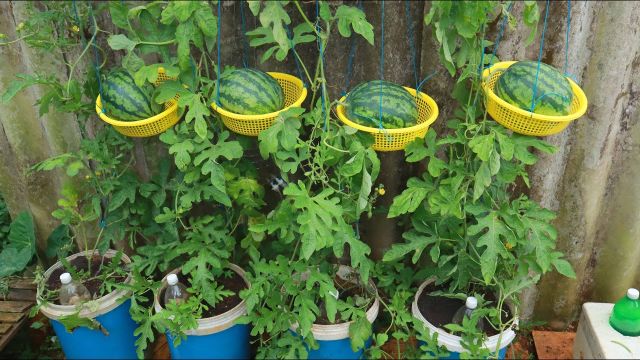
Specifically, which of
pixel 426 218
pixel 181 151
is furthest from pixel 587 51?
pixel 181 151

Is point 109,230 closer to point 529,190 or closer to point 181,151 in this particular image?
point 181,151

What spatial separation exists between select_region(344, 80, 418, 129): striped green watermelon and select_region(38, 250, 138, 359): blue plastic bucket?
1.76 m

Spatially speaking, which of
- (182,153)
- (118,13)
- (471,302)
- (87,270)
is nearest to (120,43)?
(118,13)

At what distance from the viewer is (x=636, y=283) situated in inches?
139

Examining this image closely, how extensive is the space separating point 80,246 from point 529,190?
2953 mm

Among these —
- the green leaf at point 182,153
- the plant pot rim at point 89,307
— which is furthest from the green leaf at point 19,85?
the plant pot rim at point 89,307

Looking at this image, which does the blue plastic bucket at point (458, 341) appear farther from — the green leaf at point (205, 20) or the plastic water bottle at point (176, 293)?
the green leaf at point (205, 20)

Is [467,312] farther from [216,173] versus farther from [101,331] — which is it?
[101,331]

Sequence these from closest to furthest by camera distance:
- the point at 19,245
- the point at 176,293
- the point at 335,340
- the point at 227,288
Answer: the point at 335,340 < the point at 176,293 < the point at 227,288 < the point at 19,245

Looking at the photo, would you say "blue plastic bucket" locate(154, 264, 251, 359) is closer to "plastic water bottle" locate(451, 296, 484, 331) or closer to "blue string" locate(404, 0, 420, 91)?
"plastic water bottle" locate(451, 296, 484, 331)

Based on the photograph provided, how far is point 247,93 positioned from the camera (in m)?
2.63

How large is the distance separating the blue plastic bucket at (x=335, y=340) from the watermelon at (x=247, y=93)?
1.24m

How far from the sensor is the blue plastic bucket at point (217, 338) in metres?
3.17

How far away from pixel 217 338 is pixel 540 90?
7.28 ft
